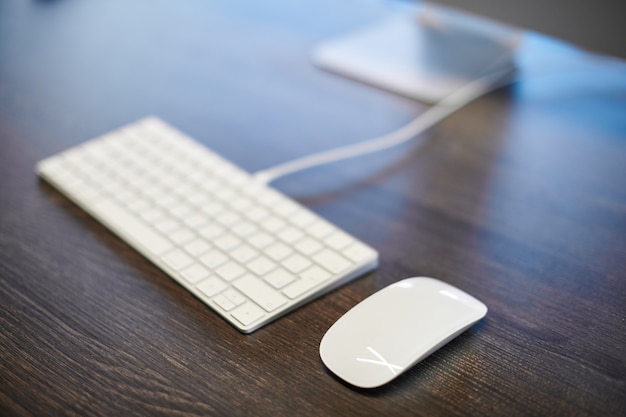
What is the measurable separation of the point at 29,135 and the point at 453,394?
614 mm

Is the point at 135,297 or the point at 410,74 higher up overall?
the point at 410,74

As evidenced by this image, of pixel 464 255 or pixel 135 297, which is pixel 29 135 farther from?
pixel 464 255

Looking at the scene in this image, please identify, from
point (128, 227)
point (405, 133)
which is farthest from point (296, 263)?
point (405, 133)

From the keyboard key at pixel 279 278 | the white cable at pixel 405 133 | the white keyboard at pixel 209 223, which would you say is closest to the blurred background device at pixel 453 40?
the white cable at pixel 405 133

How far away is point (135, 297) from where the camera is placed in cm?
60

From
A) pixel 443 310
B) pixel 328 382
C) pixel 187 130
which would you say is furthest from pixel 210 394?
pixel 187 130

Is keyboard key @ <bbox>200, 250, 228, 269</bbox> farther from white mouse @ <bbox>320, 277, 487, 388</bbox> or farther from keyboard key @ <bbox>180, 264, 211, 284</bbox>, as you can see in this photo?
white mouse @ <bbox>320, 277, 487, 388</bbox>

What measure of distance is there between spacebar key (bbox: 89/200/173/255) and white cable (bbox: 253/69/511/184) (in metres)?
0.14

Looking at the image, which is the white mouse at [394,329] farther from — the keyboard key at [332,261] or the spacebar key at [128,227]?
the spacebar key at [128,227]

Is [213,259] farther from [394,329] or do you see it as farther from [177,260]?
[394,329]

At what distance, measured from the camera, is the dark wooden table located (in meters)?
0.51

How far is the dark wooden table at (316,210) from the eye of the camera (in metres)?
0.51

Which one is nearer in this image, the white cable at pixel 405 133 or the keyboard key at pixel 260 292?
the keyboard key at pixel 260 292

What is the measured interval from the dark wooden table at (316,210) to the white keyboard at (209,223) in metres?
0.02
